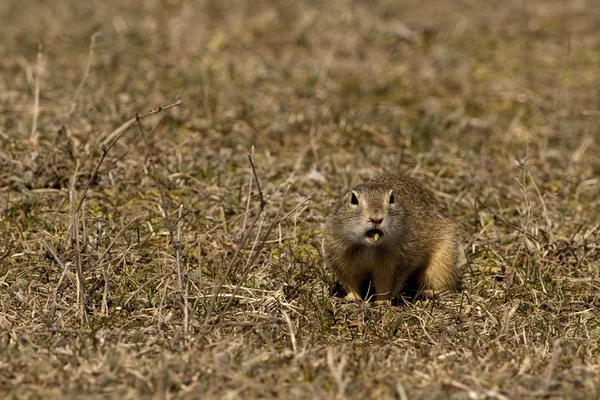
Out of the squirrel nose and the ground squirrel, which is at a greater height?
the squirrel nose

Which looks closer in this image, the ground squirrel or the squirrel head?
the squirrel head

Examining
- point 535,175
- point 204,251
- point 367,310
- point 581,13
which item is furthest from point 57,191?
point 581,13

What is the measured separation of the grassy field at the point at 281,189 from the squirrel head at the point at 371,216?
496mm

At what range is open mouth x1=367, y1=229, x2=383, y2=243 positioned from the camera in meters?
5.74

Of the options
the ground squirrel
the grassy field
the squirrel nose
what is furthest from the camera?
the ground squirrel

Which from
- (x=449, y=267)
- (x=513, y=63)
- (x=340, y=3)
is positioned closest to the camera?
(x=449, y=267)

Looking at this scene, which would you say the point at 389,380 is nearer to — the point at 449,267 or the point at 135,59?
the point at 449,267

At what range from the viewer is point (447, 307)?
20.4 feet

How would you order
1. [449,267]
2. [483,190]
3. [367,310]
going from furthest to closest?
[483,190] → [449,267] → [367,310]

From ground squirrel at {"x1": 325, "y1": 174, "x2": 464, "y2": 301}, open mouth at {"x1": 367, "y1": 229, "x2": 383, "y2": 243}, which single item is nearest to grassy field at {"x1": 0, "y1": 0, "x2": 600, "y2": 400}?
ground squirrel at {"x1": 325, "y1": 174, "x2": 464, "y2": 301}

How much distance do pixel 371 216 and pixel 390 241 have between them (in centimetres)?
39

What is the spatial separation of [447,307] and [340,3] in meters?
6.76

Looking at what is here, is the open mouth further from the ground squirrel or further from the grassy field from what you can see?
the grassy field

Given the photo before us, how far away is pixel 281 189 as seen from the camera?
299 inches
